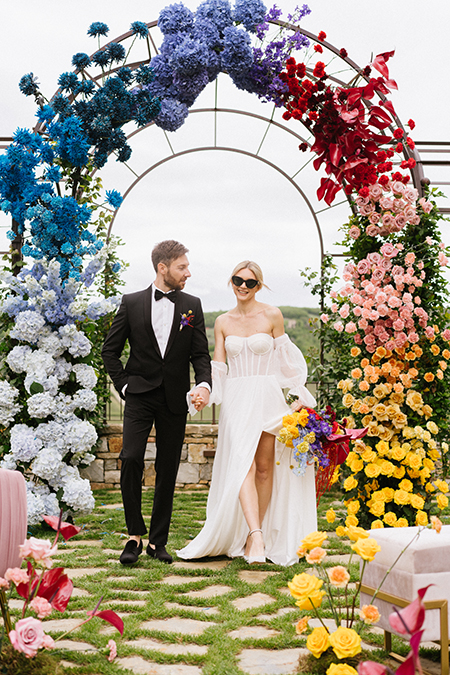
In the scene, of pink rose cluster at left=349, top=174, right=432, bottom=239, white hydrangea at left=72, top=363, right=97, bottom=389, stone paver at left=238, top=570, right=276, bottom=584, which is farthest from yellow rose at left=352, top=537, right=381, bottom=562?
white hydrangea at left=72, top=363, right=97, bottom=389

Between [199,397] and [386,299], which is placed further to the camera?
[386,299]

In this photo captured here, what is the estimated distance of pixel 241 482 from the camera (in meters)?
3.46

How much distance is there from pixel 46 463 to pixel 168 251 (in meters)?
1.64

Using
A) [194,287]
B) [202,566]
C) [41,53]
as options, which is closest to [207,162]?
[194,287]

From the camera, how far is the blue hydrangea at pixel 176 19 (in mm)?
3688

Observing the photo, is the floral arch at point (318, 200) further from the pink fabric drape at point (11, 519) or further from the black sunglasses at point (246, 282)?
the pink fabric drape at point (11, 519)

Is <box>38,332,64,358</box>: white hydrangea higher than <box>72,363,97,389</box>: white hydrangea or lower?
higher

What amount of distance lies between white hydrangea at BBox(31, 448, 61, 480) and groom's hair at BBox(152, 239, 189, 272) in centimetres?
150

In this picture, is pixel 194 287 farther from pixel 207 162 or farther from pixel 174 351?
pixel 174 351

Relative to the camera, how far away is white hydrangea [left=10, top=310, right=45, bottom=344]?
13.1ft

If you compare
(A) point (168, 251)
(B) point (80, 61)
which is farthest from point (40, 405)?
(B) point (80, 61)

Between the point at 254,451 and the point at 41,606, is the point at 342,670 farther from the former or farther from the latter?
the point at 254,451

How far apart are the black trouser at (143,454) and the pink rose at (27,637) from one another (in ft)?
5.37

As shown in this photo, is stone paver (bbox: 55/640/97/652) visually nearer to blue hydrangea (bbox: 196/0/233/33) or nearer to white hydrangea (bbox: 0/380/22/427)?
white hydrangea (bbox: 0/380/22/427)
